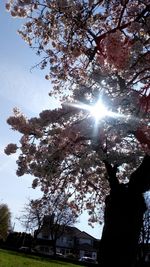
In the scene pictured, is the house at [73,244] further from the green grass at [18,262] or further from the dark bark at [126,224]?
the dark bark at [126,224]

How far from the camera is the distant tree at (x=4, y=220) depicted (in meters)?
86.6

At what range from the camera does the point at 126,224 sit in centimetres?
1398

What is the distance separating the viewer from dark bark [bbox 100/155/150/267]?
13844 mm

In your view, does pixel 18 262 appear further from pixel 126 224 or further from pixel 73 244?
pixel 73 244

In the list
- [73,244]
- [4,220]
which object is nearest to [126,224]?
[4,220]

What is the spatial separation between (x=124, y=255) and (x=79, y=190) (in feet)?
24.8

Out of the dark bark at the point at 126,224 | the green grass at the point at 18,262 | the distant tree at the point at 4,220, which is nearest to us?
the dark bark at the point at 126,224

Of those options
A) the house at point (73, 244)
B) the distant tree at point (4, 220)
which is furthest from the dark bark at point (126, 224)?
the house at point (73, 244)

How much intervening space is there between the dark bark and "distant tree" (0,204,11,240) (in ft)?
247

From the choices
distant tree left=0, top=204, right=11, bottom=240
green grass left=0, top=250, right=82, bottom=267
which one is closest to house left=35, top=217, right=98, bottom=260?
distant tree left=0, top=204, right=11, bottom=240

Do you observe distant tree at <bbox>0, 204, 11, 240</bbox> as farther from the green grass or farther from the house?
the green grass

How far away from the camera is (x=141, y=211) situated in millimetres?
14234

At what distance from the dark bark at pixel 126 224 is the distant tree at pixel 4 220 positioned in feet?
247

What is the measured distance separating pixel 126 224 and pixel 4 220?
77.4m
